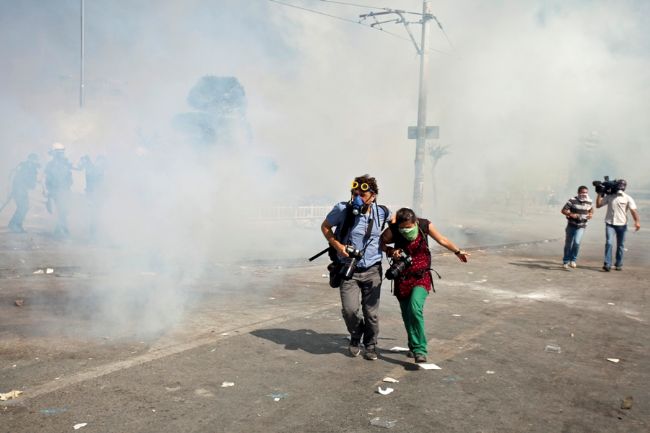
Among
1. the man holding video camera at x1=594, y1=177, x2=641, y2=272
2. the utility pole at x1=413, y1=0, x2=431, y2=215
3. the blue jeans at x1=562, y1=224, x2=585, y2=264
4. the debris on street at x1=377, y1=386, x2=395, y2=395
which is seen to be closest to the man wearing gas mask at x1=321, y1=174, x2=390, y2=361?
the debris on street at x1=377, y1=386, x2=395, y2=395

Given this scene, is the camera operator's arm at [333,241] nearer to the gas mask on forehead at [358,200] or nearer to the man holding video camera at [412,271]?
the gas mask on forehead at [358,200]

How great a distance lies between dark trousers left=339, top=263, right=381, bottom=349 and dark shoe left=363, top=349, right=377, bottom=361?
31 mm

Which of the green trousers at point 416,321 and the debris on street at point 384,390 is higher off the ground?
the green trousers at point 416,321

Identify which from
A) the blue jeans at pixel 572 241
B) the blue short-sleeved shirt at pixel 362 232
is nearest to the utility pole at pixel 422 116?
the blue jeans at pixel 572 241

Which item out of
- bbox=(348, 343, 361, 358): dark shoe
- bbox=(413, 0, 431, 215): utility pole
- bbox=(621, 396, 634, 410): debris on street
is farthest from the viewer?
bbox=(413, 0, 431, 215): utility pole

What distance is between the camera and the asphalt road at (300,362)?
136 inches

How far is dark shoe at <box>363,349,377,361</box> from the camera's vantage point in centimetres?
461

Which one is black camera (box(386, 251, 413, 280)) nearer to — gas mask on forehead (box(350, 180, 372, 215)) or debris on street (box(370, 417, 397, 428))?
gas mask on forehead (box(350, 180, 372, 215))

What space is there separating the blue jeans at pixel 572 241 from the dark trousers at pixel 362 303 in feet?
19.8

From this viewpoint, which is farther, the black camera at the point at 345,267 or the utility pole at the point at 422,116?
the utility pole at the point at 422,116

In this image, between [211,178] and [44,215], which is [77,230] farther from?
[44,215]

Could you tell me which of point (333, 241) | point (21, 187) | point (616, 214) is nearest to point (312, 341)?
point (333, 241)

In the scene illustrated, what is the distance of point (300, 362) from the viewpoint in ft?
14.8

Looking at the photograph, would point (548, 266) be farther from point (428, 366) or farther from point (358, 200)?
point (358, 200)
